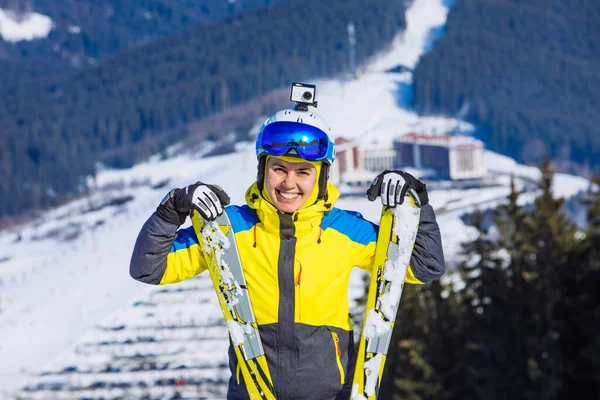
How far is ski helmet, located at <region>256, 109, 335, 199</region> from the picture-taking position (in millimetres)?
4086

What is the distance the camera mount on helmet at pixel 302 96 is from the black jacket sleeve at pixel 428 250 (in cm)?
75

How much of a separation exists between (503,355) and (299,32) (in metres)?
140

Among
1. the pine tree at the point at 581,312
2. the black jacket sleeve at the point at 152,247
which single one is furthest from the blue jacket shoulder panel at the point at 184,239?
the pine tree at the point at 581,312

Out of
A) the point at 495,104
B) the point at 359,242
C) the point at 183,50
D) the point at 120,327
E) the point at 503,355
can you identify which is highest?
the point at 183,50

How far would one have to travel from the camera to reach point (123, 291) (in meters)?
51.2

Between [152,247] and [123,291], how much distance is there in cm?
4843

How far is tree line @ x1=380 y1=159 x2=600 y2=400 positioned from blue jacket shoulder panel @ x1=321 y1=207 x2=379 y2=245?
1076 centimetres

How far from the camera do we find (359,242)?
427 centimetres

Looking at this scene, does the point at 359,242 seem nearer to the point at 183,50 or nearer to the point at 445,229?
the point at 445,229

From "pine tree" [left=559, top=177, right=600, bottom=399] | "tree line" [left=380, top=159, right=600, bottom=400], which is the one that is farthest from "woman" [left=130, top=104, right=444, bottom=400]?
"pine tree" [left=559, top=177, right=600, bottom=399]

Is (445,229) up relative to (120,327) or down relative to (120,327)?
up

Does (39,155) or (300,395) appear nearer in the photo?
(300,395)

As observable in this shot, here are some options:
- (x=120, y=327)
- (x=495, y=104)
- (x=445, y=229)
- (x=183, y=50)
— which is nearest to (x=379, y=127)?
(x=495, y=104)

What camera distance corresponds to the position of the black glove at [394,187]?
4.12 metres
